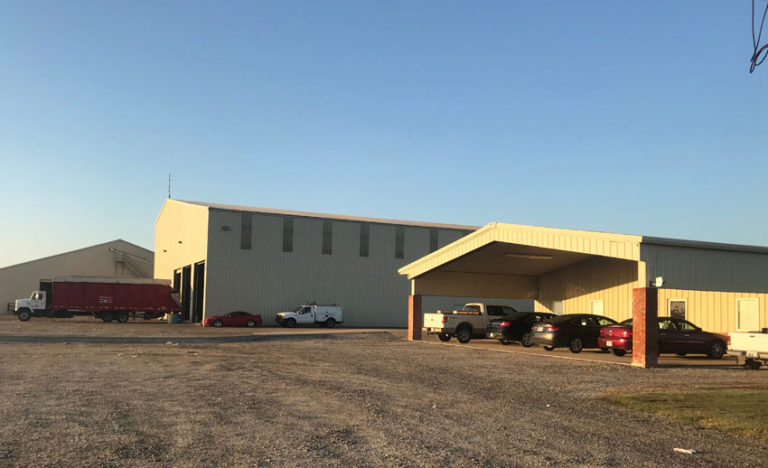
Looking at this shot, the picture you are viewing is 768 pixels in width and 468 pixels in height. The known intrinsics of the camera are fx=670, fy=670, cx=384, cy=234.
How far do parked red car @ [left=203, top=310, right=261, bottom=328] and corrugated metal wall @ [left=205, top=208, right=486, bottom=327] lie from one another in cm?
111

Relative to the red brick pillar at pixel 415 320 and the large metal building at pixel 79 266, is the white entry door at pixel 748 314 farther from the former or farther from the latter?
the large metal building at pixel 79 266

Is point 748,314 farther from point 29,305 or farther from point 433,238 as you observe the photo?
point 29,305

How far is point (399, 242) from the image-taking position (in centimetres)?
5403

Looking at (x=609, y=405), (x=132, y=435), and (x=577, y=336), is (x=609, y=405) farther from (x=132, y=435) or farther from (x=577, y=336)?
(x=577, y=336)

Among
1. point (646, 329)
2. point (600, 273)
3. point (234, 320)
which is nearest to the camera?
point (646, 329)

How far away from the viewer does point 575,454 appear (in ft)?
24.7

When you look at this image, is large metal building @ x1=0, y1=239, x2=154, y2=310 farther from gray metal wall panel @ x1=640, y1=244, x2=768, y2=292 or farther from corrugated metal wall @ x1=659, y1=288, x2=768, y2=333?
gray metal wall panel @ x1=640, y1=244, x2=768, y2=292

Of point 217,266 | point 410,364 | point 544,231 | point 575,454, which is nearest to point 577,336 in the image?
point 544,231

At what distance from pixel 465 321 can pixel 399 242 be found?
2440 cm

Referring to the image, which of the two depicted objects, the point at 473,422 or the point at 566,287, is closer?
the point at 473,422

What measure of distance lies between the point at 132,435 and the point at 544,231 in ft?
57.6

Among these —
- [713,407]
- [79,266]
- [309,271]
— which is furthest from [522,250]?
[79,266]

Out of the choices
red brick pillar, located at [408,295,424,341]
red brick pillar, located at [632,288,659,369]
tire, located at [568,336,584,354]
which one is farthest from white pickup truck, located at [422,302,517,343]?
red brick pillar, located at [632,288,659,369]

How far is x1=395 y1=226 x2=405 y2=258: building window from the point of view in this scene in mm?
53938
